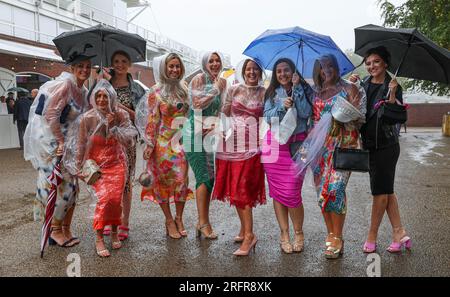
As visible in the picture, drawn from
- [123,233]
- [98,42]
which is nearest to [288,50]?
[98,42]

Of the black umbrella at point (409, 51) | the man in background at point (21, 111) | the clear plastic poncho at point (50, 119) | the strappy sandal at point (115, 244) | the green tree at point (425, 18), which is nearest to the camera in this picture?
the black umbrella at point (409, 51)

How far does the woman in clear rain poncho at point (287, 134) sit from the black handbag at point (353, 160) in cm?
39

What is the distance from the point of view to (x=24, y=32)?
1827 centimetres

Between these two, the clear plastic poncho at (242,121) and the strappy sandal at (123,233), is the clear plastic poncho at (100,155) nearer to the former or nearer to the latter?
the strappy sandal at (123,233)

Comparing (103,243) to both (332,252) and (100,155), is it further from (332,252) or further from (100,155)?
(332,252)

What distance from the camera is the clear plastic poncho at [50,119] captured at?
12.7 feet

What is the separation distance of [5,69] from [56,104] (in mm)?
12735

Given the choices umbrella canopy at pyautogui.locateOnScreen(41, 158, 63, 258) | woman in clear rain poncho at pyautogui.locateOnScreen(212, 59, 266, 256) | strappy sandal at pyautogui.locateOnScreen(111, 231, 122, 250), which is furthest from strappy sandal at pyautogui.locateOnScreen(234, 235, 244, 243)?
umbrella canopy at pyautogui.locateOnScreen(41, 158, 63, 258)

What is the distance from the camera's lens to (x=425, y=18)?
487 inches

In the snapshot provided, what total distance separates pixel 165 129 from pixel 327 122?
1.61m

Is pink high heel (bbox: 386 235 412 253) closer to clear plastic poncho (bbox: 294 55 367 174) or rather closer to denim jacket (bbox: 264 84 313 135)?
clear plastic poncho (bbox: 294 55 367 174)

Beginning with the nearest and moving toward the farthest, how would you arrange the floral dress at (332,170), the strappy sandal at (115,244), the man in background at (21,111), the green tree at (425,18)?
the floral dress at (332,170)
the strappy sandal at (115,244)
the green tree at (425,18)
the man in background at (21,111)

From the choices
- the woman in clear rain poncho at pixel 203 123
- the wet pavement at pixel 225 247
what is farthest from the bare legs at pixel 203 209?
the wet pavement at pixel 225 247

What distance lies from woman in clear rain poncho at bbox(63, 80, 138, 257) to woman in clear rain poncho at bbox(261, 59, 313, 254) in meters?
1.41
